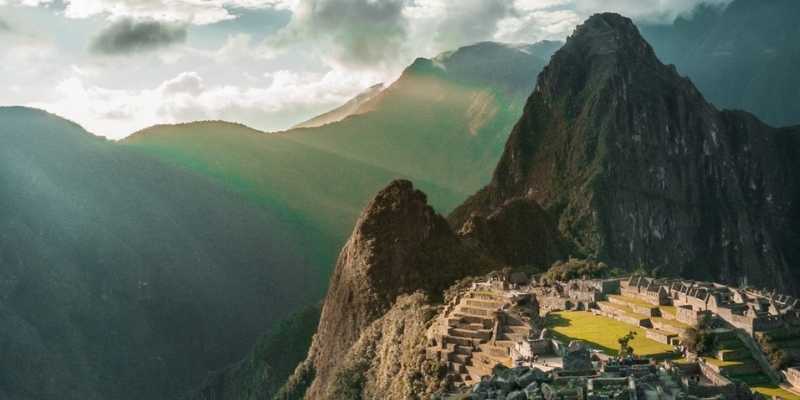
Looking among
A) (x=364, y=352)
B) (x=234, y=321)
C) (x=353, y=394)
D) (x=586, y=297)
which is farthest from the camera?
(x=234, y=321)

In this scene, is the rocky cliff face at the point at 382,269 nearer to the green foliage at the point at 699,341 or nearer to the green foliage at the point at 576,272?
the green foliage at the point at 576,272

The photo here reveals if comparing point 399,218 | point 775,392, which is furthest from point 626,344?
point 399,218

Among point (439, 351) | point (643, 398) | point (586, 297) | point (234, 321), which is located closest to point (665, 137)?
point (234, 321)

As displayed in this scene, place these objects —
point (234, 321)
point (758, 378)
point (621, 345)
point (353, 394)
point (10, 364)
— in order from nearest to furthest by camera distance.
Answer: point (758, 378)
point (621, 345)
point (353, 394)
point (10, 364)
point (234, 321)

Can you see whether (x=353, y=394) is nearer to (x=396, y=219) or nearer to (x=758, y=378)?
(x=396, y=219)

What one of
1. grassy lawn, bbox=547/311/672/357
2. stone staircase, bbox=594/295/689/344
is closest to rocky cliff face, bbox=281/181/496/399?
stone staircase, bbox=594/295/689/344

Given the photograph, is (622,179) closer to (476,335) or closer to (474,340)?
(476,335)
